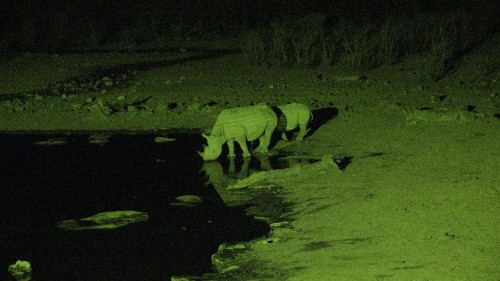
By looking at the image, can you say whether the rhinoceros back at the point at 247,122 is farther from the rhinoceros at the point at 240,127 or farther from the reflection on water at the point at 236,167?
the reflection on water at the point at 236,167

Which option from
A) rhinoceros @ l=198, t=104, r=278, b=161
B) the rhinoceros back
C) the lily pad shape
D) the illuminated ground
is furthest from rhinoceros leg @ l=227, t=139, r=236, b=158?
the lily pad shape

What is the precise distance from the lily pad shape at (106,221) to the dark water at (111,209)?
0.10 meters

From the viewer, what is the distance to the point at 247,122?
32.4ft

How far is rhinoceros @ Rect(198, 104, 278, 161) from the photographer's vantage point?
32.4 feet

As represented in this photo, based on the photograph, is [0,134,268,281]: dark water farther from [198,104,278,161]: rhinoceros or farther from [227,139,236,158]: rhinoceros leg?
[227,139,236,158]: rhinoceros leg

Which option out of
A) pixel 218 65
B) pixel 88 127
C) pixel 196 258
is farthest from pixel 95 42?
pixel 196 258

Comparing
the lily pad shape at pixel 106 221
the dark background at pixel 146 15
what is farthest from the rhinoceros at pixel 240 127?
the dark background at pixel 146 15

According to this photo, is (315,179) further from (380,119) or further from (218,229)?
(380,119)

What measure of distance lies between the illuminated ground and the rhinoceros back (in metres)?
0.56

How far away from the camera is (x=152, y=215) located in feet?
26.0

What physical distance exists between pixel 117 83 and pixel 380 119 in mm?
5937

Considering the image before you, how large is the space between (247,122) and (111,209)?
2352 mm

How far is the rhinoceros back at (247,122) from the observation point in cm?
986

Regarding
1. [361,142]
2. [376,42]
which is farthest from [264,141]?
[376,42]
